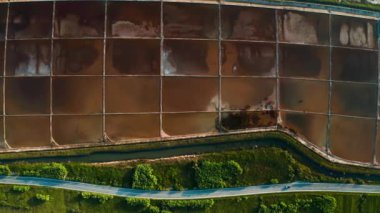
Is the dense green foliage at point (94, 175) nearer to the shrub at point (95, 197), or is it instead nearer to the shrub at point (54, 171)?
the shrub at point (54, 171)

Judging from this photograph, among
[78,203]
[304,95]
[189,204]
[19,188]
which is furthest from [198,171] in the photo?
[19,188]

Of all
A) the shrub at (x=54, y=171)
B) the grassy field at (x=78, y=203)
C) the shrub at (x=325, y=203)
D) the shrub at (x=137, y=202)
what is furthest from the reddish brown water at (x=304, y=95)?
the shrub at (x=54, y=171)

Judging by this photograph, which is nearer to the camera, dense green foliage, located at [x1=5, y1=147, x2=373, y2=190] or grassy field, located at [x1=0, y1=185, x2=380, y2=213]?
grassy field, located at [x1=0, y1=185, x2=380, y2=213]

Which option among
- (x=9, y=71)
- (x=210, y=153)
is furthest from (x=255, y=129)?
(x=9, y=71)

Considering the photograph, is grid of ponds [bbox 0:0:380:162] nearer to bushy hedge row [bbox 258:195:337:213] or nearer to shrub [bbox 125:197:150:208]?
bushy hedge row [bbox 258:195:337:213]

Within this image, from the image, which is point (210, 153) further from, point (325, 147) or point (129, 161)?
point (325, 147)

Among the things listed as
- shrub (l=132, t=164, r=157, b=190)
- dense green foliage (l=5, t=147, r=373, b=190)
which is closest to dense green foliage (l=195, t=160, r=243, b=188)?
dense green foliage (l=5, t=147, r=373, b=190)

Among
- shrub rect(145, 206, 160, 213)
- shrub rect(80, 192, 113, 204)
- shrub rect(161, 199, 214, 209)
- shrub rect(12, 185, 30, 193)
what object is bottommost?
shrub rect(145, 206, 160, 213)
